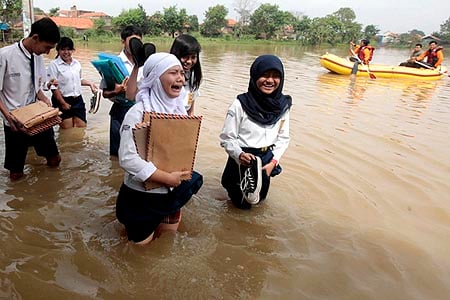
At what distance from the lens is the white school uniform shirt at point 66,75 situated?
517 centimetres

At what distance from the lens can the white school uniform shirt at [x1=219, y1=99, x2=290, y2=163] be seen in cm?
311

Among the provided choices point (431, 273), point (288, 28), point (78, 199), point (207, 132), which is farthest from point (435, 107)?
point (288, 28)

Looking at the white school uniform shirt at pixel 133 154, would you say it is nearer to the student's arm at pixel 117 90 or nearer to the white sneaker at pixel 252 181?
the white sneaker at pixel 252 181

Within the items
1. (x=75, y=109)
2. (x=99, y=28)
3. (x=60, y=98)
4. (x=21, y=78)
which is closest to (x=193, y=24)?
(x=99, y=28)

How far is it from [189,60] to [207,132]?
3.14 meters

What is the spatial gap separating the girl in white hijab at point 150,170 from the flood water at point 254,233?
0.36m

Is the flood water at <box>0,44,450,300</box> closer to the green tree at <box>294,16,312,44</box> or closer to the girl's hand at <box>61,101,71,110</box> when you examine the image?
the girl's hand at <box>61,101,71,110</box>

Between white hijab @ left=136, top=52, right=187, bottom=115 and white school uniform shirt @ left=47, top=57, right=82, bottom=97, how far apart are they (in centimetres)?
339

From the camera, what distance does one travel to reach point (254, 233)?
3.17 meters

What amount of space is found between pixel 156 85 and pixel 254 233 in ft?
5.12

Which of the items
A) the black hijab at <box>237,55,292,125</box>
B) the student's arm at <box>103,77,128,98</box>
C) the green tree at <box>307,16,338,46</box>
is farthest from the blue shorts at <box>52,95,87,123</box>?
the green tree at <box>307,16,338,46</box>

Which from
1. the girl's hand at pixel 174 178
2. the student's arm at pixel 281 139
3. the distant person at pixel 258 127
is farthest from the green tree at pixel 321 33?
the girl's hand at pixel 174 178

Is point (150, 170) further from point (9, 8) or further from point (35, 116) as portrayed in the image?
point (9, 8)

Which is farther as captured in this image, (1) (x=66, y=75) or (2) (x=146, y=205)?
(1) (x=66, y=75)
